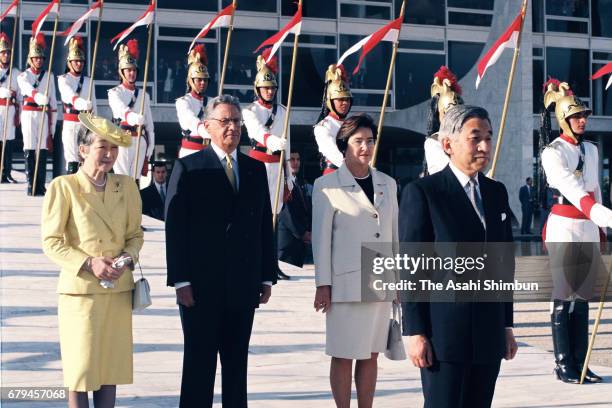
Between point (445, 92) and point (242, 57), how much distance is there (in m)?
16.1

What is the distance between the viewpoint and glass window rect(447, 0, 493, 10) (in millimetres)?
26906

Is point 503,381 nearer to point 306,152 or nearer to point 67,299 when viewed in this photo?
point 67,299

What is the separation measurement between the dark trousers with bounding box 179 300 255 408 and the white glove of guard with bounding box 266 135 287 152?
4.85m

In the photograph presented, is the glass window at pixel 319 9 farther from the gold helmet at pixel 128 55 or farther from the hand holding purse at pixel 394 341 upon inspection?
the hand holding purse at pixel 394 341

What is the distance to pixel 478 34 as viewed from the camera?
27188 millimetres

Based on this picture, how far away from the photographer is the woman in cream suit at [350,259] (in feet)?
17.8

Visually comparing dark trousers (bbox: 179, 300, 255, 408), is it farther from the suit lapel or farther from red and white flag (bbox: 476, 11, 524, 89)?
red and white flag (bbox: 476, 11, 524, 89)

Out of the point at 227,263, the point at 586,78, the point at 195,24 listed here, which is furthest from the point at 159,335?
the point at 586,78

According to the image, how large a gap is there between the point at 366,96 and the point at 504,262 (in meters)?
22.2

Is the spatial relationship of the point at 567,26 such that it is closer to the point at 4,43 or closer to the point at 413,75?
the point at 413,75

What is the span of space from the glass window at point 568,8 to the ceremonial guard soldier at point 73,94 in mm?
17199

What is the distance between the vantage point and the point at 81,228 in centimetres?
493

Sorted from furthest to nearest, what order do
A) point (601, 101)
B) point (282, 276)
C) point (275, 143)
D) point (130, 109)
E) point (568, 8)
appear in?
point (601, 101) → point (568, 8) → point (130, 109) → point (282, 276) → point (275, 143)

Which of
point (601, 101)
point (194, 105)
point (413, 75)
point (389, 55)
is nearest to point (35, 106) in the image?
point (194, 105)
